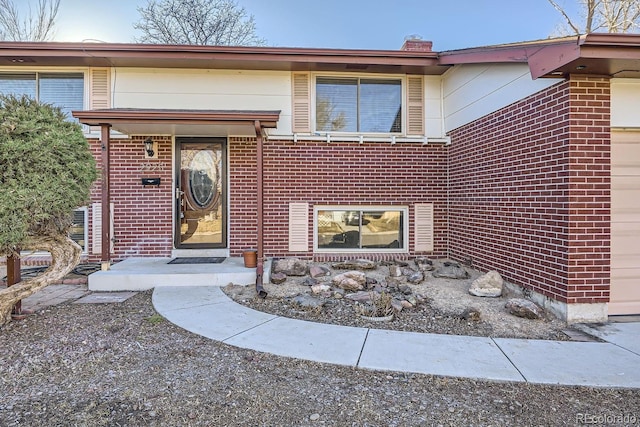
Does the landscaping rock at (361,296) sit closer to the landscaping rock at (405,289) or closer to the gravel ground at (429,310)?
the gravel ground at (429,310)

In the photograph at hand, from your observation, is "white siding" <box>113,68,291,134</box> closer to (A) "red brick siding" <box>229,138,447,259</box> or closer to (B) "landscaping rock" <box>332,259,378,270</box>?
(A) "red brick siding" <box>229,138,447,259</box>

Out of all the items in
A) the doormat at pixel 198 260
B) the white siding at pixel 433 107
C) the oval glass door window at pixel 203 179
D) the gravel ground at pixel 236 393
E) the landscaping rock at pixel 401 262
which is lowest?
the gravel ground at pixel 236 393

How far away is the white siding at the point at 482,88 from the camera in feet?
15.5

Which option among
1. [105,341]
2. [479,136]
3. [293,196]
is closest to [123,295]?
[105,341]

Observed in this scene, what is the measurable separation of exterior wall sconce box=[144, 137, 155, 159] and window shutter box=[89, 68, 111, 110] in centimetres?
97

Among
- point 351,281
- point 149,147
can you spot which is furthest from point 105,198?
point 351,281

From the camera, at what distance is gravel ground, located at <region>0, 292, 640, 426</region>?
7.22ft

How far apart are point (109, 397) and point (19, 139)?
8.48 feet

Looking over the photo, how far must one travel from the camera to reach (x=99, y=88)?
257 inches

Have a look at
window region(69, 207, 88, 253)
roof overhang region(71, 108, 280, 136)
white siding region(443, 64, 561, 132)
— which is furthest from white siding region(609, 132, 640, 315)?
window region(69, 207, 88, 253)

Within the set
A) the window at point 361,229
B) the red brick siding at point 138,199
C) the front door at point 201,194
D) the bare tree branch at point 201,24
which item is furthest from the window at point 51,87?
the bare tree branch at point 201,24

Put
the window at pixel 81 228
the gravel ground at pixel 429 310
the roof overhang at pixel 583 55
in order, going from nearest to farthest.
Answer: the roof overhang at pixel 583 55, the gravel ground at pixel 429 310, the window at pixel 81 228

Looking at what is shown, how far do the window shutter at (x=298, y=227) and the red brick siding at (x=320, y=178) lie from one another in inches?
3.4

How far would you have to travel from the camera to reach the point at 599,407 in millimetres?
2350
